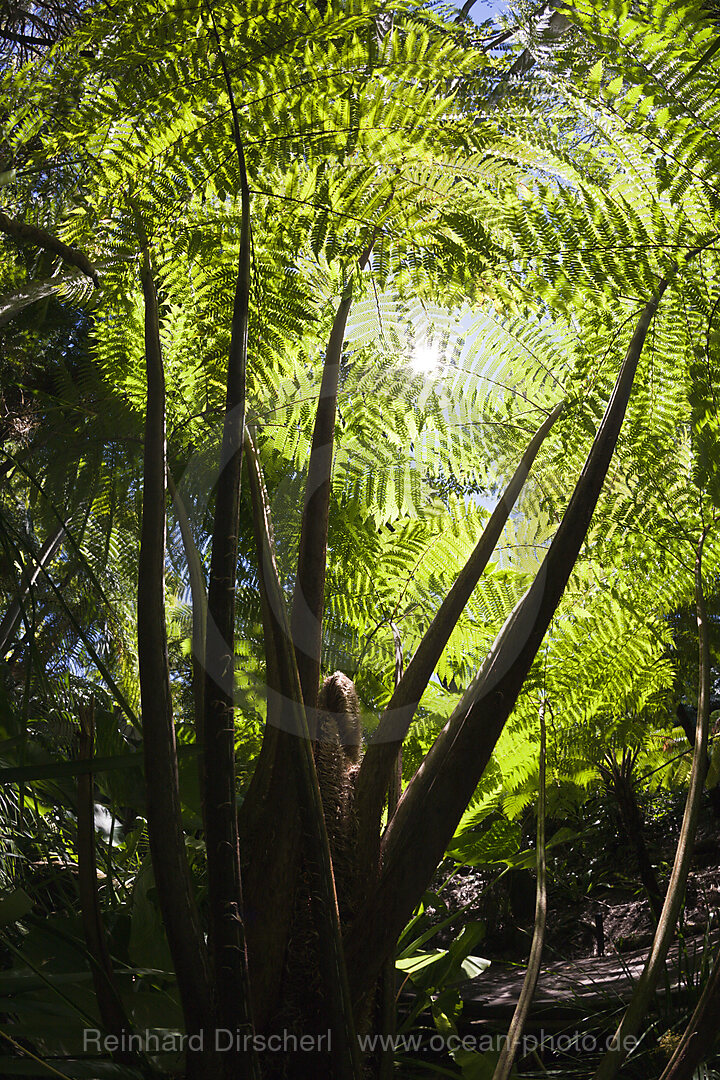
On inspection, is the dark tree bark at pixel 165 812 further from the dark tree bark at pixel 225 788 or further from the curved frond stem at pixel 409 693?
the curved frond stem at pixel 409 693

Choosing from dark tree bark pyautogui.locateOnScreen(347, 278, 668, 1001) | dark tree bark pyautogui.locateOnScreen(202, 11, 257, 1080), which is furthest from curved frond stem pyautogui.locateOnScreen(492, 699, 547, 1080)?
dark tree bark pyautogui.locateOnScreen(202, 11, 257, 1080)

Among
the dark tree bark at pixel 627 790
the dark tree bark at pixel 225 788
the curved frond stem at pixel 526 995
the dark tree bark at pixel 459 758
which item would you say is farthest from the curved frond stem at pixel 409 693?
the dark tree bark at pixel 627 790

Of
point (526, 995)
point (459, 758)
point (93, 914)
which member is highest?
point (459, 758)

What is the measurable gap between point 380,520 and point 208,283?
0.61 metres

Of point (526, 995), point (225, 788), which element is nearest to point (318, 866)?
point (225, 788)

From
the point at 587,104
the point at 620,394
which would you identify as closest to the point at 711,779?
the point at 620,394

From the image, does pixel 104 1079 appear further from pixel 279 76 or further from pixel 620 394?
pixel 279 76

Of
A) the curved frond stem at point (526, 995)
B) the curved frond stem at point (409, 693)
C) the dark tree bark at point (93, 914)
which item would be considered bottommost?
the curved frond stem at point (526, 995)

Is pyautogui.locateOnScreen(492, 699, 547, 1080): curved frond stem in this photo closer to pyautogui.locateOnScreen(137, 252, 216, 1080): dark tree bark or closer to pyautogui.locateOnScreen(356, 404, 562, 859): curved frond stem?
pyautogui.locateOnScreen(356, 404, 562, 859): curved frond stem

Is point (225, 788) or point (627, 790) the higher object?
point (225, 788)

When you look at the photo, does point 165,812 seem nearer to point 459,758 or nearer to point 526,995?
point 459,758

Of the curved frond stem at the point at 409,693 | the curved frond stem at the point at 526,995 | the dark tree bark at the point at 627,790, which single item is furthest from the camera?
the dark tree bark at the point at 627,790

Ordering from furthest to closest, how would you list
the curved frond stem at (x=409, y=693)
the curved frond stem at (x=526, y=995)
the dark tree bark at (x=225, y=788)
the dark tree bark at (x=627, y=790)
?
the dark tree bark at (x=627, y=790)
the curved frond stem at (x=409, y=693)
the curved frond stem at (x=526, y=995)
the dark tree bark at (x=225, y=788)

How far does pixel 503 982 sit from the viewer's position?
4.62ft
